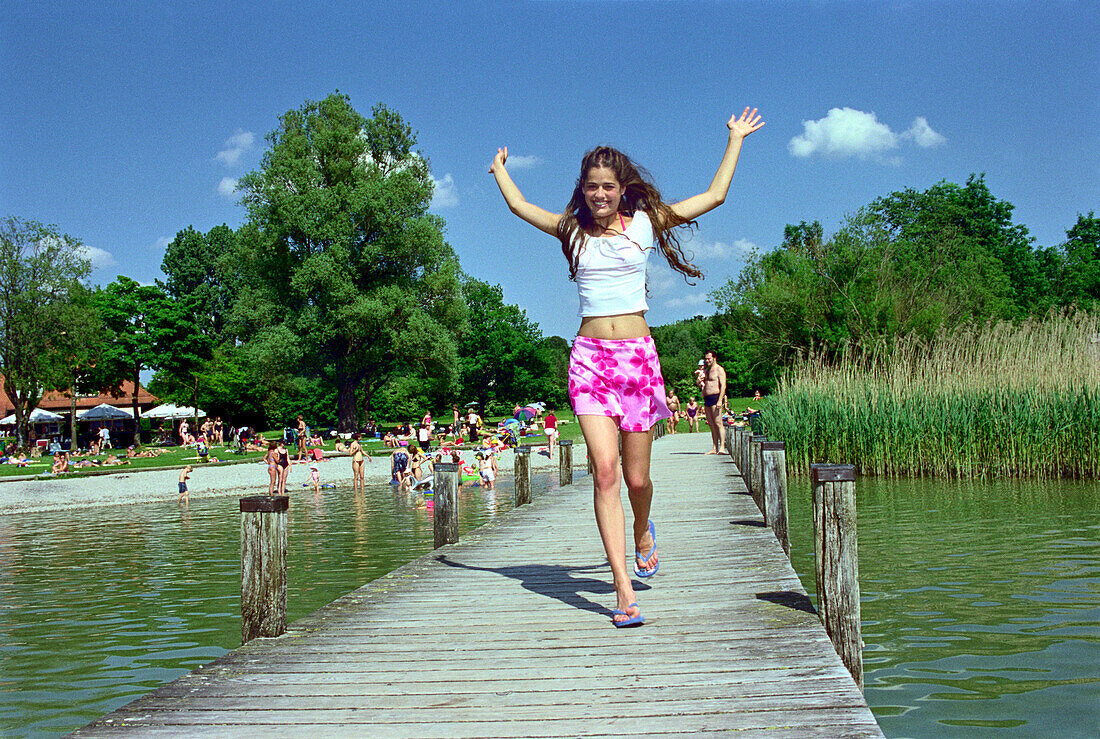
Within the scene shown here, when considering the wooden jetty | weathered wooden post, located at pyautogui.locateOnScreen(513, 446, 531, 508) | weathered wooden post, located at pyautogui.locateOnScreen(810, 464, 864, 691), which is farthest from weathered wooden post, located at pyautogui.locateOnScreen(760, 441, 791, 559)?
weathered wooden post, located at pyautogui.locateOnScreen(513, 446, 531, 508)

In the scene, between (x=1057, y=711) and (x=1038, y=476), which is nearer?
(x=1057, y=711)

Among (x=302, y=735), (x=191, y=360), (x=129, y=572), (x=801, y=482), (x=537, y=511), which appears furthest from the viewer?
(x=191, y=360)

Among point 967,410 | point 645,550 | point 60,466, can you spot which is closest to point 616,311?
point 645,550

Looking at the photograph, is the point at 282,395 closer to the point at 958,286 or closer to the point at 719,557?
the point at 958,286

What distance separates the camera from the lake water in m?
5.55

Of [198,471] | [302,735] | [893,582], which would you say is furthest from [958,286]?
[302,735]

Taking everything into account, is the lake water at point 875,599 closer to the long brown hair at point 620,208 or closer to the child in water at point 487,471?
the long brown hair at point 620,208

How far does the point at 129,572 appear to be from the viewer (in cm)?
1144

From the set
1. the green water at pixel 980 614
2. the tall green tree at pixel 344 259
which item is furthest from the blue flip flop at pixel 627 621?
the tall green tree at pixel 344 259

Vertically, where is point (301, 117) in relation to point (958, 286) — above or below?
above

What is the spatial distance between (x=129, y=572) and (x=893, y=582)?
9190 mm

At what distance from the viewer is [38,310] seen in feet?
131

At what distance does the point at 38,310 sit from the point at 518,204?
4195cm

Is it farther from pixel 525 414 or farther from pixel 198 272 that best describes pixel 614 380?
pixel 198 272
